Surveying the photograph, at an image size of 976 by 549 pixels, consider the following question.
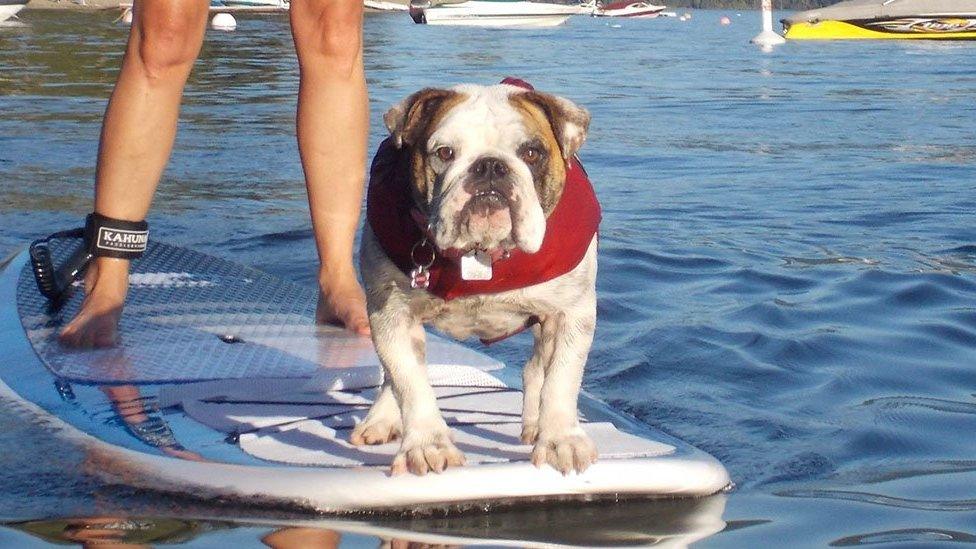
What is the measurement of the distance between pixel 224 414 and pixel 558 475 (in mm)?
833

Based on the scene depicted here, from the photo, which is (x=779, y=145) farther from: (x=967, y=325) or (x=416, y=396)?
(x=416, y=396)

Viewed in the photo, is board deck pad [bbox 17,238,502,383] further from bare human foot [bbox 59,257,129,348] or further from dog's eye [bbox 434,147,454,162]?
dog's eye [bbox 434,147,454,162]

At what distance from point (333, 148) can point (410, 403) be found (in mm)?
1433

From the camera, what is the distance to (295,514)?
8.97 feet

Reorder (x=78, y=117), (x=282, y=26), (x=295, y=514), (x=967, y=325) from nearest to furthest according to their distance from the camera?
1. (x=295, y=514)
2. (x=967, y=325)
3. (x=78, y=117)
4. (x=282, y=26)

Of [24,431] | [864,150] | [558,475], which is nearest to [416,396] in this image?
[558,475]

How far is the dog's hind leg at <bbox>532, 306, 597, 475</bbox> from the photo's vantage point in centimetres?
Result: 281

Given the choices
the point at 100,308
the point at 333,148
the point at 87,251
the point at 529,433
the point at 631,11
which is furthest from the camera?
the point at 631,11

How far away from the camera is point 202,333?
3.89 meters

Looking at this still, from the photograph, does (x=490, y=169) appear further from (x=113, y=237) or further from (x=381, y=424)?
(x=113, y=237)

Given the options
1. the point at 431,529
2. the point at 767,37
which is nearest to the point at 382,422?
the point at 431,529

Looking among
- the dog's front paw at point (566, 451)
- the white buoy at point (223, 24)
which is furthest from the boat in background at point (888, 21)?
the dog's front paw at point (566, 451)

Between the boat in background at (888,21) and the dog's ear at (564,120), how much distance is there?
66.3 ft

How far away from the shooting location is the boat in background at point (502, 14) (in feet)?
127
